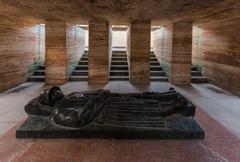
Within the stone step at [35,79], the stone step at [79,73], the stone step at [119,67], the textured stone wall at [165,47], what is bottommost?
the stone step at [35,79]

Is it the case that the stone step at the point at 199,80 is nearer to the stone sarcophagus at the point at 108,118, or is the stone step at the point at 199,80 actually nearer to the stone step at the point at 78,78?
the stone step at the point at 78,78

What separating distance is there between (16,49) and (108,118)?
4.54 m

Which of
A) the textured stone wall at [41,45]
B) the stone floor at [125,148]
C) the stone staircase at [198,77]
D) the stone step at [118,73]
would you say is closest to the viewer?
the stone floor at [125,148]

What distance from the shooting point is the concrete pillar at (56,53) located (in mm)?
6457

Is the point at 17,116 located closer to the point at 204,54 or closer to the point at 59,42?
the point at 59,42

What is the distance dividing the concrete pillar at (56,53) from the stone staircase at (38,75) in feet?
1.34

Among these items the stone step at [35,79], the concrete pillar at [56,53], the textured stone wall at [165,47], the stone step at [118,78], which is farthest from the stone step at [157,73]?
the stone step at [35,79]

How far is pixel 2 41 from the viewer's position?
5391mm

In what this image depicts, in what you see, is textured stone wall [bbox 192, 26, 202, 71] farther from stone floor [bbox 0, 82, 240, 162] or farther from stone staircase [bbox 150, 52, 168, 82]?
stone floor [bbox 0, 82, 240, 162]

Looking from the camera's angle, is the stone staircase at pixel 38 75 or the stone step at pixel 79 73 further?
the stone step at pixel 79 73

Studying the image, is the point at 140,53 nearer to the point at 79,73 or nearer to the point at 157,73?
the point at 157,73

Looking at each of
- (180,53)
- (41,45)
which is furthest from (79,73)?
(180,53)

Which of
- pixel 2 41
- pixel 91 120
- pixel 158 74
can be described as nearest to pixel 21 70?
pixel 2 41

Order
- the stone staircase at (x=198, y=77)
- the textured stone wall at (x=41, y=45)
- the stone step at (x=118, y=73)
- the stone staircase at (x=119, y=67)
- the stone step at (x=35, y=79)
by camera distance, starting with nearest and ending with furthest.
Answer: the stone step at (x=35, y=79) < the stone staircase at (x=198, y=77) < the stone staircase at (x=119, y=67) < the stone step at (x=118, y=73) < the textured stone wall at (x=41, y=45)
